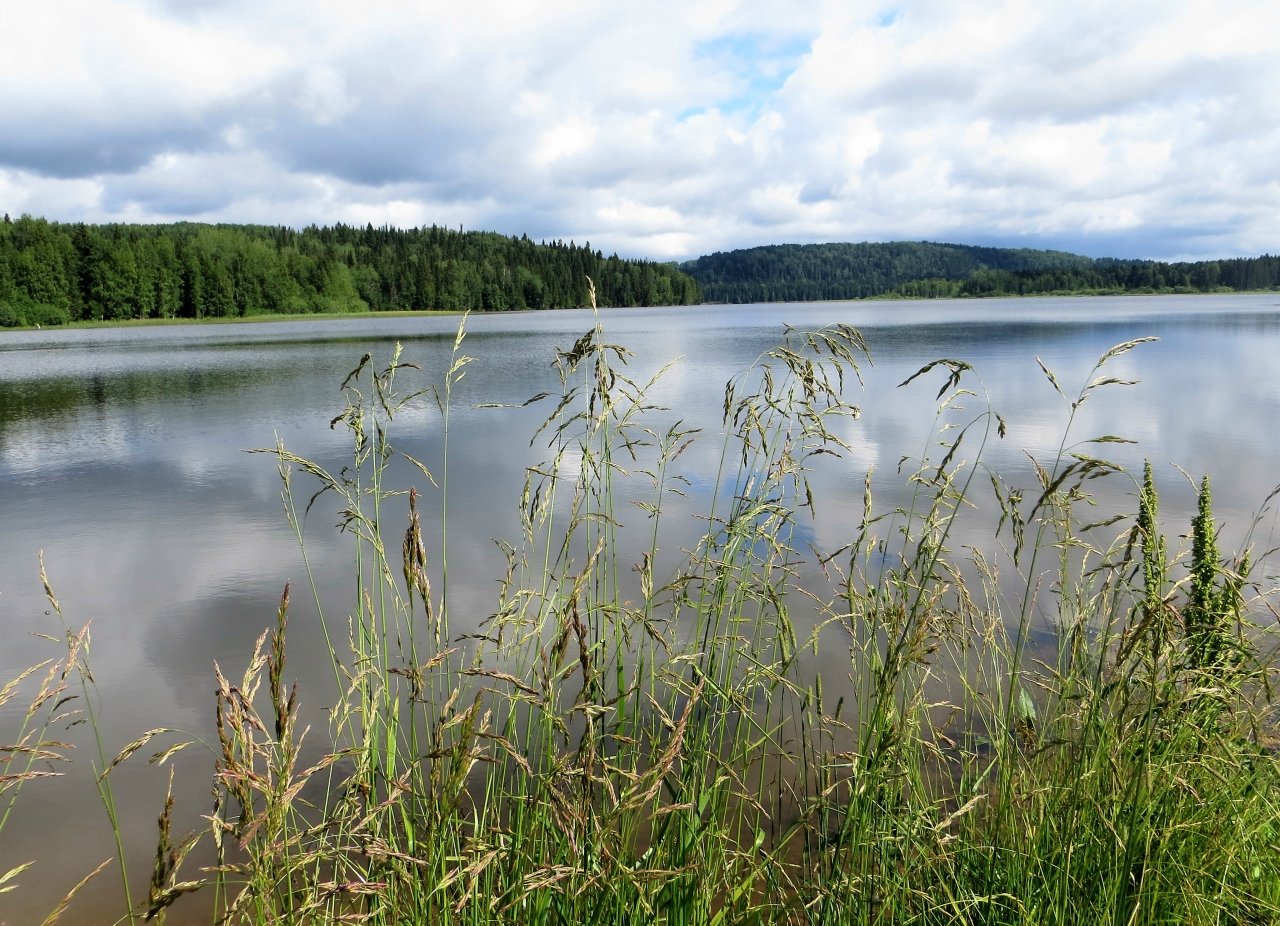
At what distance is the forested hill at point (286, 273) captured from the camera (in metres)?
79.4

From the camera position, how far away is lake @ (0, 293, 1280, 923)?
5000 millimetres

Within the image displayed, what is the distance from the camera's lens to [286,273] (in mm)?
99000

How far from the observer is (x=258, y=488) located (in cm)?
1107

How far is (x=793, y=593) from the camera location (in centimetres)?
656

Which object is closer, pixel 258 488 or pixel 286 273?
pixel 258 488

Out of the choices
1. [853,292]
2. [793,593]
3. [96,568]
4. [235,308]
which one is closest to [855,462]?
[793,593]

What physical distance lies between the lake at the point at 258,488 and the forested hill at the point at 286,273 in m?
27.2

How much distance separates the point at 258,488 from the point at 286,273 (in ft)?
325

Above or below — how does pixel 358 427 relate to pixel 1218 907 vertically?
above

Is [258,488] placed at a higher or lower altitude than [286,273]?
lower

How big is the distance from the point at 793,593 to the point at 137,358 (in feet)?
122

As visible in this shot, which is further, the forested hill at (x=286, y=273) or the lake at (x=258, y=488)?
the forested hill at (x=286, y=273)

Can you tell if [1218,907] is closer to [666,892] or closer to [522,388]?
[666,892]

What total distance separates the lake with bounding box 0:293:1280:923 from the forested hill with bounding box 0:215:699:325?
89.2 feet
